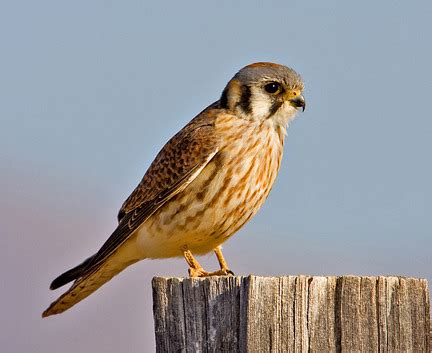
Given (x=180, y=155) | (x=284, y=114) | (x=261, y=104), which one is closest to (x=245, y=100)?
(x=261, y=104)

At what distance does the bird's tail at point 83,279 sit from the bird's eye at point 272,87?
1.40m

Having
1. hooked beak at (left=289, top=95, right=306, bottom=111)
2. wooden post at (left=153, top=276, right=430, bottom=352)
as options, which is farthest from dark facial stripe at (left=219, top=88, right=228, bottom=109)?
wooden post at (left=153, top=276, right=430, bottom=352)

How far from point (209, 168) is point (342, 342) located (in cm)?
261

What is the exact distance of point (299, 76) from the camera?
5680 millimetres

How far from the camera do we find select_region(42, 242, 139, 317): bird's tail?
530 cm

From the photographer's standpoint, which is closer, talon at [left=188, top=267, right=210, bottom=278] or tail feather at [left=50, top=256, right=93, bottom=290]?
talon at [left=188, top=267, right=210, bottom=278]

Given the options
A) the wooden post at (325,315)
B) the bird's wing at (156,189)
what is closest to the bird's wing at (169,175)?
the bird's wing at (156,189)

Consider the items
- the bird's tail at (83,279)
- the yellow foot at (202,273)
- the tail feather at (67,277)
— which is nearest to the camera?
the yellow foot at (202,273)

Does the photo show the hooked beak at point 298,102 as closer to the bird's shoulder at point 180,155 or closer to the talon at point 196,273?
the bird's shoulder at point 180,155

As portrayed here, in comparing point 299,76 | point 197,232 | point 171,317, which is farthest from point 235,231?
point 171,317

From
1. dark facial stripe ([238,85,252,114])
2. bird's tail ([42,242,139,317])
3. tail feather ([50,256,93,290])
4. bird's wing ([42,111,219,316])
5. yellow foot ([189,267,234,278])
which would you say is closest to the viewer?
yellow foot ([189,267,234,278])

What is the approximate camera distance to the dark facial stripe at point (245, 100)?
18.7 feet

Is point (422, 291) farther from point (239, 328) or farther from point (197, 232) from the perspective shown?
point (197, 232)

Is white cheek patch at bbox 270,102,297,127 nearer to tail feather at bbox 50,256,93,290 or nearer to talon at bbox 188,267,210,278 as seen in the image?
talon at bbox 188,267,210,278
